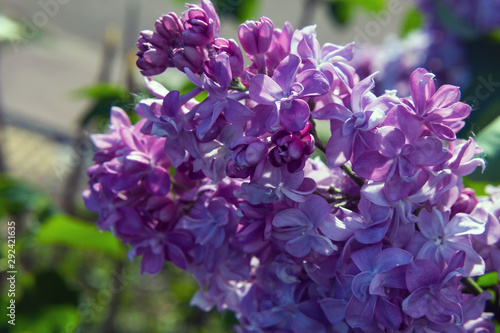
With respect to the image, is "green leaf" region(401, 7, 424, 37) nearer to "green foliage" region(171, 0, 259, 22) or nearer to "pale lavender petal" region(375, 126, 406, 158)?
"green foliage" region(171, 0, 259, 22)

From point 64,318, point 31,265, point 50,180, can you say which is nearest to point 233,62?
point 64,318

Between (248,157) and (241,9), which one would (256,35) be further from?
(241,9)

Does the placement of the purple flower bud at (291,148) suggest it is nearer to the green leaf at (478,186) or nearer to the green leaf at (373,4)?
the green leaf at (478,186)

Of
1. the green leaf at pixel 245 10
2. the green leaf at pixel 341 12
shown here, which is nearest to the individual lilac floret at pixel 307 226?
the green leaf at pixel 245 10

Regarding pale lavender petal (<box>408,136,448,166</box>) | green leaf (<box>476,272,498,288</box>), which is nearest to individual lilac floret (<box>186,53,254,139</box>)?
pale lavender petal (<box>408,136,448,166</box>)

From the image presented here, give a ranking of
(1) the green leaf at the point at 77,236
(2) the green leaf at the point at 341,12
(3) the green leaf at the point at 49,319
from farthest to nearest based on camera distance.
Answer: (2) the green leaf at the point at 341,12
(3) the green leaf at the point at 49,319
(1) the green leaf at the point at 77,236

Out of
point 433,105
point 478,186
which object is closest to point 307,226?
point 433,105
